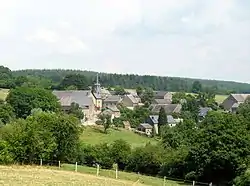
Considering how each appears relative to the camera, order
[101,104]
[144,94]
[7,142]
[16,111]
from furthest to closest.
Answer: [144,94] < [101,104] < [16,111] < [7,142]

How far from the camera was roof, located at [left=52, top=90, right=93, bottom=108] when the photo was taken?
387 feet

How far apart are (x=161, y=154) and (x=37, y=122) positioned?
13945 millimetres

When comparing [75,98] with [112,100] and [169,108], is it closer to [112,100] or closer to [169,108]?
[169,108]

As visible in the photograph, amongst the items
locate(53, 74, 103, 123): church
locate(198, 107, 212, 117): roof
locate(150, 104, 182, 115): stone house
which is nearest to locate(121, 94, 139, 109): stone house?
locate(150, 104, 182, 115): stone house

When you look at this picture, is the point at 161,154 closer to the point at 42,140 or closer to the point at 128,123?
the point at 42,140

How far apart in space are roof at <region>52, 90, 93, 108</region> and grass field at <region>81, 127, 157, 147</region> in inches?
862

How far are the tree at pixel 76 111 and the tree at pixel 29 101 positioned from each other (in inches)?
167

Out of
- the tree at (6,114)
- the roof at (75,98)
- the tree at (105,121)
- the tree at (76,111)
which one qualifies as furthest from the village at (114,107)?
the tree at (6,114)

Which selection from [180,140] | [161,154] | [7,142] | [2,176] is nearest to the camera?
[2,176]

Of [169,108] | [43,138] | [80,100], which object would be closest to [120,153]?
[43,138]

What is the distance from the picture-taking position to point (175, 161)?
49.8 metres

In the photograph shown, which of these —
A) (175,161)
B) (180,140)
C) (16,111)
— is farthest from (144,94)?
(175,161)

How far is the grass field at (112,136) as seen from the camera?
82500 millimetres

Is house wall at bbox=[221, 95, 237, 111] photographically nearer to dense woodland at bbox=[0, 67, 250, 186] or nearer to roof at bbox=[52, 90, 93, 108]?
roof at bbox=[52, 90, 93, 108]
